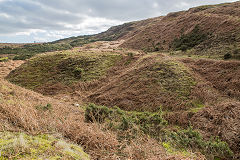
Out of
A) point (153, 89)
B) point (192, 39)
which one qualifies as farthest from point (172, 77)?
point (192, 39)

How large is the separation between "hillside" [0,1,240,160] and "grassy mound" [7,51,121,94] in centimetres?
17

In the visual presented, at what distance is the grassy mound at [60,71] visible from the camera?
64.5ft

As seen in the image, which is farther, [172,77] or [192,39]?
[192,39]

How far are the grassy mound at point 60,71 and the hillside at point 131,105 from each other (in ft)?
0.55

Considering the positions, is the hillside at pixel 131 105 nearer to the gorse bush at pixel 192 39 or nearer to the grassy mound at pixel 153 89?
the grassy mound at pixel 153 89

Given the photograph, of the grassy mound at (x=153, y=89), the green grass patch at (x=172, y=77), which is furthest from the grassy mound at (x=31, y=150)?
the green grass patch at (x=172, y=77)

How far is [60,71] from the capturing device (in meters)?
22.5

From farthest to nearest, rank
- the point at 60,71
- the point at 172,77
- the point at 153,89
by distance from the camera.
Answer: the point at 60,71
the point at 172,77
the point at 153,89

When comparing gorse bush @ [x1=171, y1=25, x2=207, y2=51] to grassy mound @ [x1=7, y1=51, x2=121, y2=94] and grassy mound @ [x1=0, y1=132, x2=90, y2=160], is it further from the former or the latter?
grassy mound @ [x1=0, y1=132, x2=90, y2=160]

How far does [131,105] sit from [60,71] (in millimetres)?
16255

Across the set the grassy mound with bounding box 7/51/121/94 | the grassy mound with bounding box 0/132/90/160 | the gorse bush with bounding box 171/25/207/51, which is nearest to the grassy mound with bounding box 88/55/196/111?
the grassy mound with bounding box 7/51/121/94

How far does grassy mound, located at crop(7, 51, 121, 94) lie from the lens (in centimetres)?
1966

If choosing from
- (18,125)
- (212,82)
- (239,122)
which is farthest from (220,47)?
(18,125)

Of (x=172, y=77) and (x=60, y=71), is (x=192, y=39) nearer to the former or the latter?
(x=172, y=77)
